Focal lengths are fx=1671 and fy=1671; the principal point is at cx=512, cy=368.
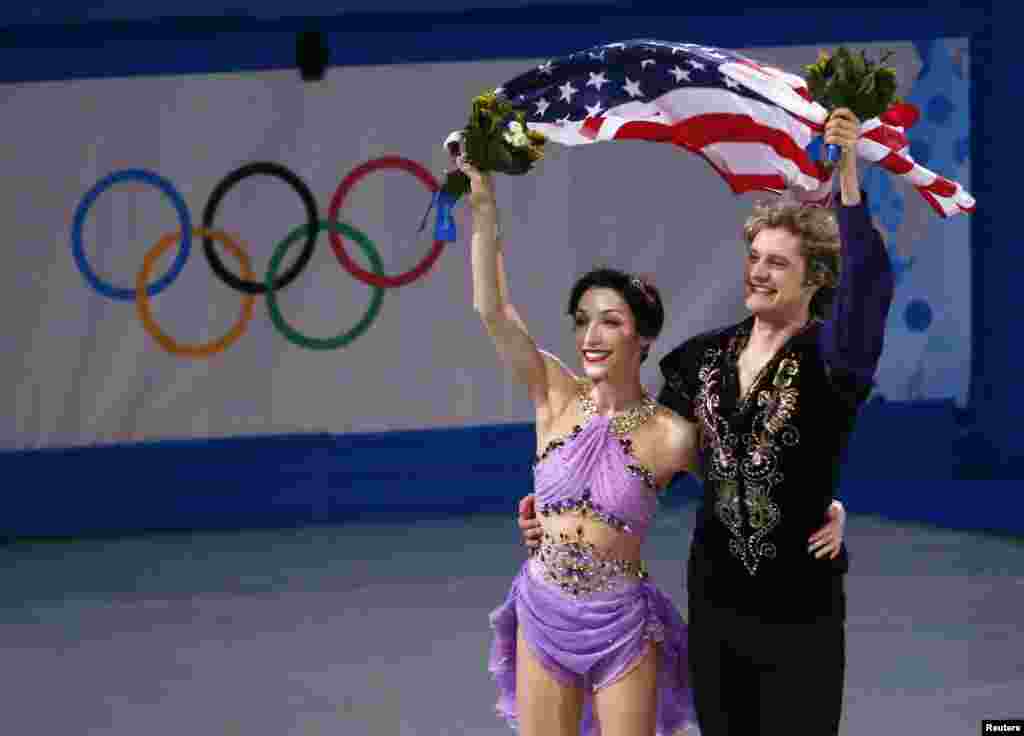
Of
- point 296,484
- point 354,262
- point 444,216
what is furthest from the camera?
point 296,484

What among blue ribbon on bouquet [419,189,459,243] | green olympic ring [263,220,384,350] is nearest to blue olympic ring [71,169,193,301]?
green olympic ring [263,220,384,350]

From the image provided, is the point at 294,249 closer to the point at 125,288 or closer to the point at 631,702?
the point at 125,288

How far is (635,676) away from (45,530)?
622 cm

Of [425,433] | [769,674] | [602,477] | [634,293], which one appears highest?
[634,293]

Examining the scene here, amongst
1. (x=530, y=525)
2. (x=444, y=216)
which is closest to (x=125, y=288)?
(x=444, y=216)

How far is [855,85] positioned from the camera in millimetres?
3516

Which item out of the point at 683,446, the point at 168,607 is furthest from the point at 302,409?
the point at 683,446

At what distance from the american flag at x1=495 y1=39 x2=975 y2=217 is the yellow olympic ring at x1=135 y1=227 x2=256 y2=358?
5.19 meters

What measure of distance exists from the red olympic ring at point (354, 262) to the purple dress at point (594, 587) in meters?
5.42

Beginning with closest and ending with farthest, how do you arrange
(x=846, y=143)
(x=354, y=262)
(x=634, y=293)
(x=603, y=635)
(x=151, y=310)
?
(x=846, y=143) → (x=603, y=635) → (x=634, y=293) → (x=151, y=310) → (x=354, y=262)

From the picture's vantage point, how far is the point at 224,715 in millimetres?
5828

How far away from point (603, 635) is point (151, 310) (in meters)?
5.85

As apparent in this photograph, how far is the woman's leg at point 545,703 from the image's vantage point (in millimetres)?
3779

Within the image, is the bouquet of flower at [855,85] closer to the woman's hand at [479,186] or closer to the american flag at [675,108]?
the american flag at [675,108]
